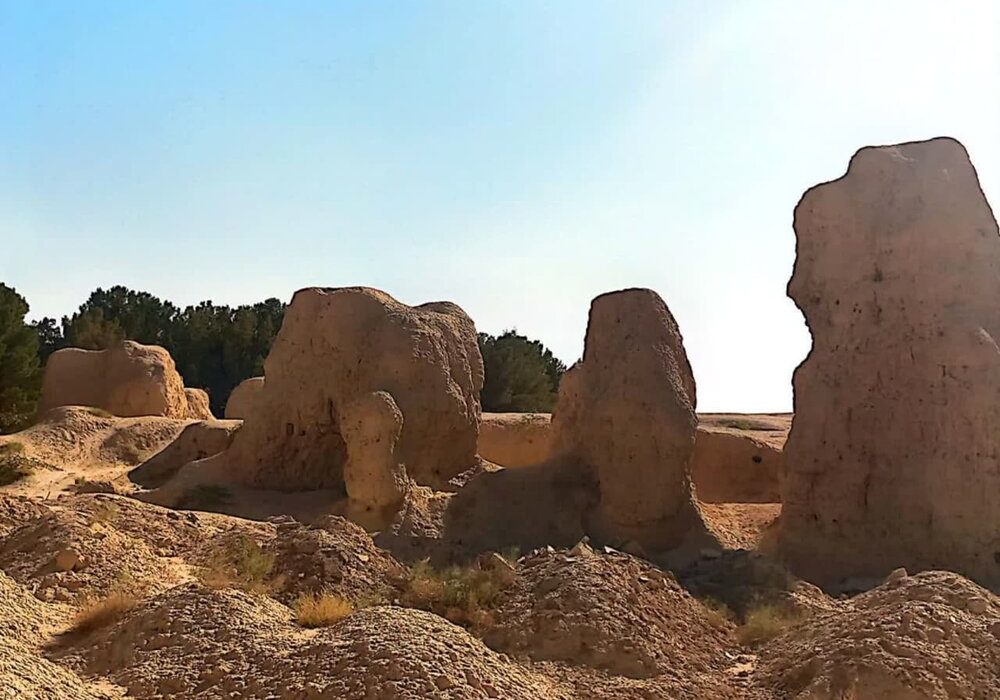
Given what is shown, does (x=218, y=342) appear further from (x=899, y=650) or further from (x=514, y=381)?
(x=899, y=650)

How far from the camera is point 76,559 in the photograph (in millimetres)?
8625

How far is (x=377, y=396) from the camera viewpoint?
13836mm

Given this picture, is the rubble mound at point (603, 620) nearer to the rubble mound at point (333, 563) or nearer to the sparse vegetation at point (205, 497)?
the rubble mound at point (333, 563)

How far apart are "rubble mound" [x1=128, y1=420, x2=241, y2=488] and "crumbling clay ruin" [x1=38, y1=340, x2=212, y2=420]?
24.0 feet

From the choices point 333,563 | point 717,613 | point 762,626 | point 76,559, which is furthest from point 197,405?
point 762,626

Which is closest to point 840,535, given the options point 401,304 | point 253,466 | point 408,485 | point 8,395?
point 408,485

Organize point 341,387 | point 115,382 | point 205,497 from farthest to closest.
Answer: point 115,382
point 341,387
point 205,497

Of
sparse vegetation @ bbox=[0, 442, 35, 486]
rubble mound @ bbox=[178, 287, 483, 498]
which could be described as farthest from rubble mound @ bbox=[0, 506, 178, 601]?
sparse vegetation @ bbox=[0, 442, 35, 486]

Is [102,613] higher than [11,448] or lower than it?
lower

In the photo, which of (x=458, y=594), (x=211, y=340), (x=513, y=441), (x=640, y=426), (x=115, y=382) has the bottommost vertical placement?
(x=458, y=594)

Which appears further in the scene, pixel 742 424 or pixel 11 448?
pixel 742 424

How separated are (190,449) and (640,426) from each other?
1110 cm

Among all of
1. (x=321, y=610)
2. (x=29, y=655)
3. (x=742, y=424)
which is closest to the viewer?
(x=29, y=655)

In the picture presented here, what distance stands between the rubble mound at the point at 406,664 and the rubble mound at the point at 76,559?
8.49 feet
